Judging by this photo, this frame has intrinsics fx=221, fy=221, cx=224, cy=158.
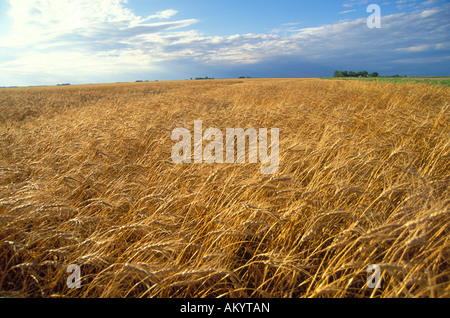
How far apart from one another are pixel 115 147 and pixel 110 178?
1.20m

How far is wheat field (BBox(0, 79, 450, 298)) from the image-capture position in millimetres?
1371

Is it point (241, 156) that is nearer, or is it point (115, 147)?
point (241, 156)

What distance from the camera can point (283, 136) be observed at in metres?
4.08

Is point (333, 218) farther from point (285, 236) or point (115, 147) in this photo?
point (115, 147)

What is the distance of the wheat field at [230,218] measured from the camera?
1.37 meters

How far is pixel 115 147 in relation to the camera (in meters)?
3.93

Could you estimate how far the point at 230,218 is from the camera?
1.79 meters

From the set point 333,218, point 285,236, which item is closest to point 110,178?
point 285,236

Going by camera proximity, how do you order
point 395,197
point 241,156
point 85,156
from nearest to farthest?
point 395,197
point 241,156
point 85,156
